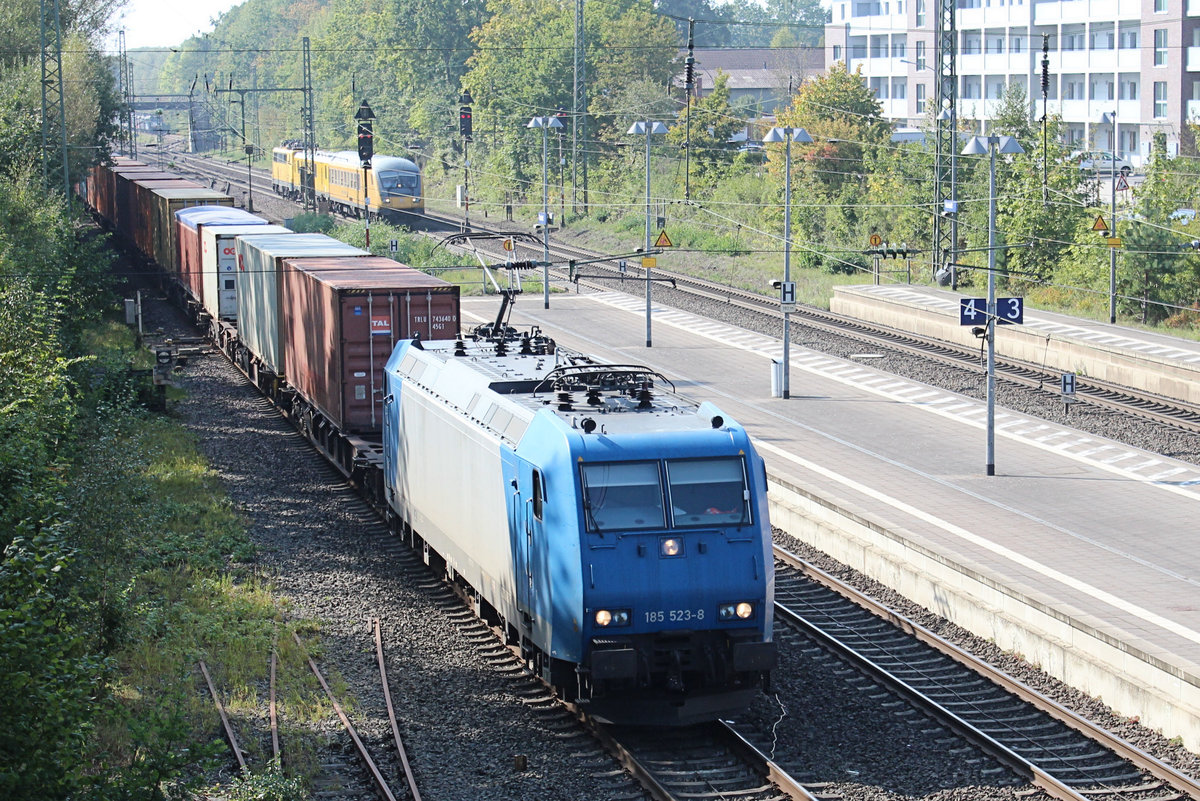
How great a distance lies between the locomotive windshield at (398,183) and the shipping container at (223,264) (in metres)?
33.6

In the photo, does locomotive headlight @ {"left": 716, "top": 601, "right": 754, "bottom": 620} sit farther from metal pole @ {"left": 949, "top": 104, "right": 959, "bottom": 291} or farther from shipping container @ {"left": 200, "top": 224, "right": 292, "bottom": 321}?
metal pole @ {"left": 949, "top": 104, "right": 959, "bottom": 291}

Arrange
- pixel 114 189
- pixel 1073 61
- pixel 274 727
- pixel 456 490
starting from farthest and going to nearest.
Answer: pixel 1073 61
pixel 114 189
pixel 456 490
pixel 274 727

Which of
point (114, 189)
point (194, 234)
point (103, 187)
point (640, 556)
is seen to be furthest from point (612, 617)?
point (103, 187)

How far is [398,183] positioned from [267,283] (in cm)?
4348

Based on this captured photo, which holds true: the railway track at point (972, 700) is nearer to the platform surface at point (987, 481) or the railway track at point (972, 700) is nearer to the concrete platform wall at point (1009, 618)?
the concrete platform wall at point (1009, 618)

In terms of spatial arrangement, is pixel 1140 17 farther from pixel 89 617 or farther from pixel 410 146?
pixel 89 617

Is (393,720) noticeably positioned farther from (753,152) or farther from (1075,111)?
(1075,111)

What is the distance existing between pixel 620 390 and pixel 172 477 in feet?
41.6

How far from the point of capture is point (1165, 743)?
534 inches

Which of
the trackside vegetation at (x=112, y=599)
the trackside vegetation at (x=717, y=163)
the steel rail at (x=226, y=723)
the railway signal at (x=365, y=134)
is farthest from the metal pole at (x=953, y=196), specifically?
the steel rail at (x=226, y=723)

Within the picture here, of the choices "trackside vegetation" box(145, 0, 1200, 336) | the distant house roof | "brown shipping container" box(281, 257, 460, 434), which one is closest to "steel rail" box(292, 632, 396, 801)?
"brown shipping container" box(281, 257, 460, 434)

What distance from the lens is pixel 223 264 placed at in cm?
3700

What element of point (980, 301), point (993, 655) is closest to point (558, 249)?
point (980, 301)

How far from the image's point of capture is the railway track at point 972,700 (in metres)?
12.6
